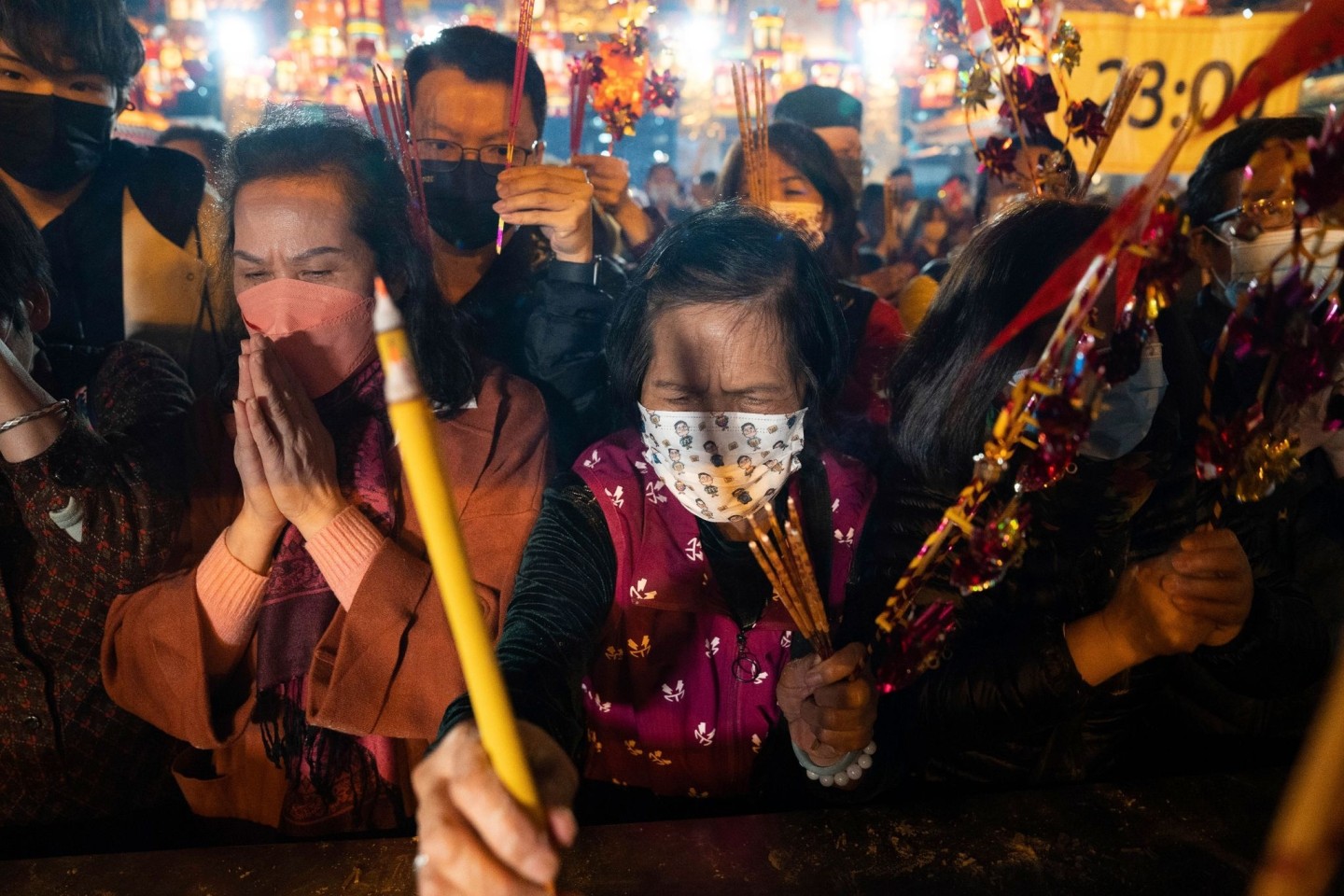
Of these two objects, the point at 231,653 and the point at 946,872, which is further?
the point at 231,653

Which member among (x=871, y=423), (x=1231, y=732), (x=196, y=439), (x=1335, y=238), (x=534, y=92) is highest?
(x=534, y=92)

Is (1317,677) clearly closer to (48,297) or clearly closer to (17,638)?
(17,638)

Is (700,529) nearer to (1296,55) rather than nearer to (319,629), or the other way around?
(319,629)

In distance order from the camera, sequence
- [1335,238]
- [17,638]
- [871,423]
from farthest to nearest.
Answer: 1. [871,423]
2. [1335,238]
3. [17,638]

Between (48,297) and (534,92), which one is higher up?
(534,92)

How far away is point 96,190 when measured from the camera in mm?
1742

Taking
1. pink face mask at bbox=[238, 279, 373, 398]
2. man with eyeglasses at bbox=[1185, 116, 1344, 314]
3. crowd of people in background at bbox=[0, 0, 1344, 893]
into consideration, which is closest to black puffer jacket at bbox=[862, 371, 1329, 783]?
crowd of people in background at bbox=[0, 0, 1344, 893]

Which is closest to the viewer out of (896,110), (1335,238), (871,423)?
(1335,238)

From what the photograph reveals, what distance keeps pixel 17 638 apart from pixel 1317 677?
223cm

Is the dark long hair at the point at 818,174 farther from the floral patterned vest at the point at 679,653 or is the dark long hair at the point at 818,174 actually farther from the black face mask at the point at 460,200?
the floral patterned vest at the point at 679,653

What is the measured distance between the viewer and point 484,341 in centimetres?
176

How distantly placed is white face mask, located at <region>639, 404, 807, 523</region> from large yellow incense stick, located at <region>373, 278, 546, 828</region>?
0.85 metres

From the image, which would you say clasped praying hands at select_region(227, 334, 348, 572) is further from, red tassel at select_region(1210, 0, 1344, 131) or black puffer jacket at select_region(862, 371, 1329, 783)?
red tassel at select_region(1210, 0, 1344, 131)

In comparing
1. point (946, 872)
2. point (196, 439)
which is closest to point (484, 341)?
point (196, 439)
